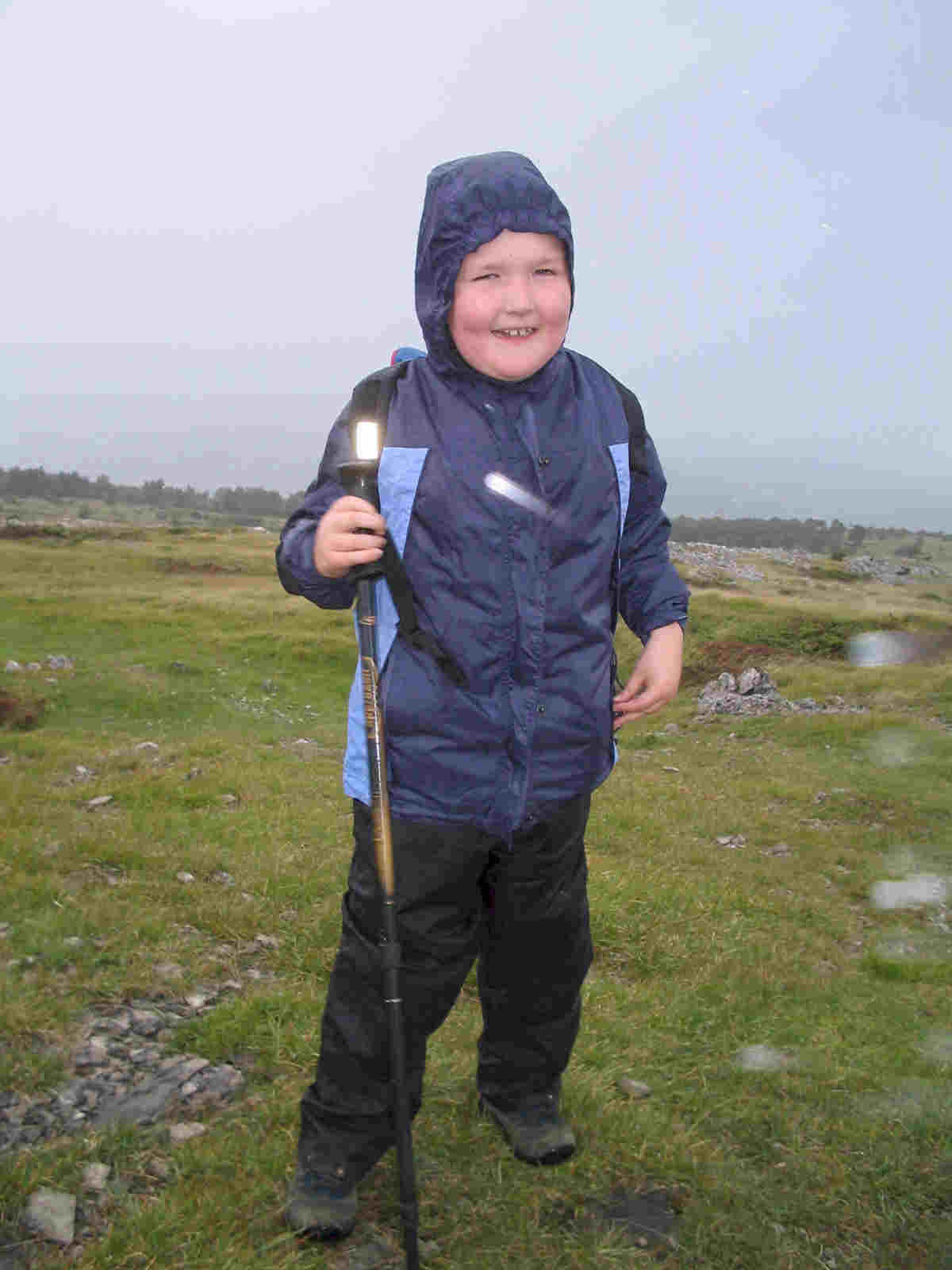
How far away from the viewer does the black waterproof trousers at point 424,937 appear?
3443 millimetres

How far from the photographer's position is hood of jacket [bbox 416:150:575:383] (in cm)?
331

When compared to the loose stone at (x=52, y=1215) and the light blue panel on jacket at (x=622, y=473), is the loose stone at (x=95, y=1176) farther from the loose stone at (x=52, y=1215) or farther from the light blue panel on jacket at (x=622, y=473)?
the light blue panel on jacket at (x=622, y=473)

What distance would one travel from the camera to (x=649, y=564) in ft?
12.7

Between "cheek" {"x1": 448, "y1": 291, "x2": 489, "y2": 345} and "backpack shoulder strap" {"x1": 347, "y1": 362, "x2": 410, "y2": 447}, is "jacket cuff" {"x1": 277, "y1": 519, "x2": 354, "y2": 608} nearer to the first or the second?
"backpack shoulder strap" {"x1": 347, "y1": 362, "x2": 410, "y2": 447}

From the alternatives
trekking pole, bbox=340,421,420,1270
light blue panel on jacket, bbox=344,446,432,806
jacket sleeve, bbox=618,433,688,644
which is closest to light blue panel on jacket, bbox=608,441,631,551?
jacket sleeve, bbox=618,433,688,644

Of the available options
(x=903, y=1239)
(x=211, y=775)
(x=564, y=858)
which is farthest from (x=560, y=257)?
(x=211, y=775)

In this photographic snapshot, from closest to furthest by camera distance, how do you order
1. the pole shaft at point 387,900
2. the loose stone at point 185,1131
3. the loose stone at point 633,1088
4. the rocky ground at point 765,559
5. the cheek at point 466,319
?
1. the pole shaft at point 387,900
2. the cheek at point 466,319
3. the loose stone at point 185,1131
4. the loose stone at point 633,1088
5. the rocky ground at point 765,559

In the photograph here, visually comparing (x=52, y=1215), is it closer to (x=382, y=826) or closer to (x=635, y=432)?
(x=382, y=826)

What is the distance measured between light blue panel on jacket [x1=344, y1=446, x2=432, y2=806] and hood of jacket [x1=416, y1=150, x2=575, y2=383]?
40cm

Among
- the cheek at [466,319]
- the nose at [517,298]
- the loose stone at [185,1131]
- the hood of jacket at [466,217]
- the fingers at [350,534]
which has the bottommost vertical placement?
the loose stone at [185,1131]

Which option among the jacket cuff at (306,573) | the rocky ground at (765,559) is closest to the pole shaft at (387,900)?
the jacket cuff at (306,573)

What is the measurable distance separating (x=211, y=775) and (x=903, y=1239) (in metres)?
6.64

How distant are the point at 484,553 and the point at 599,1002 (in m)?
3.07

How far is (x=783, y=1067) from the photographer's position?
4.99 meters
